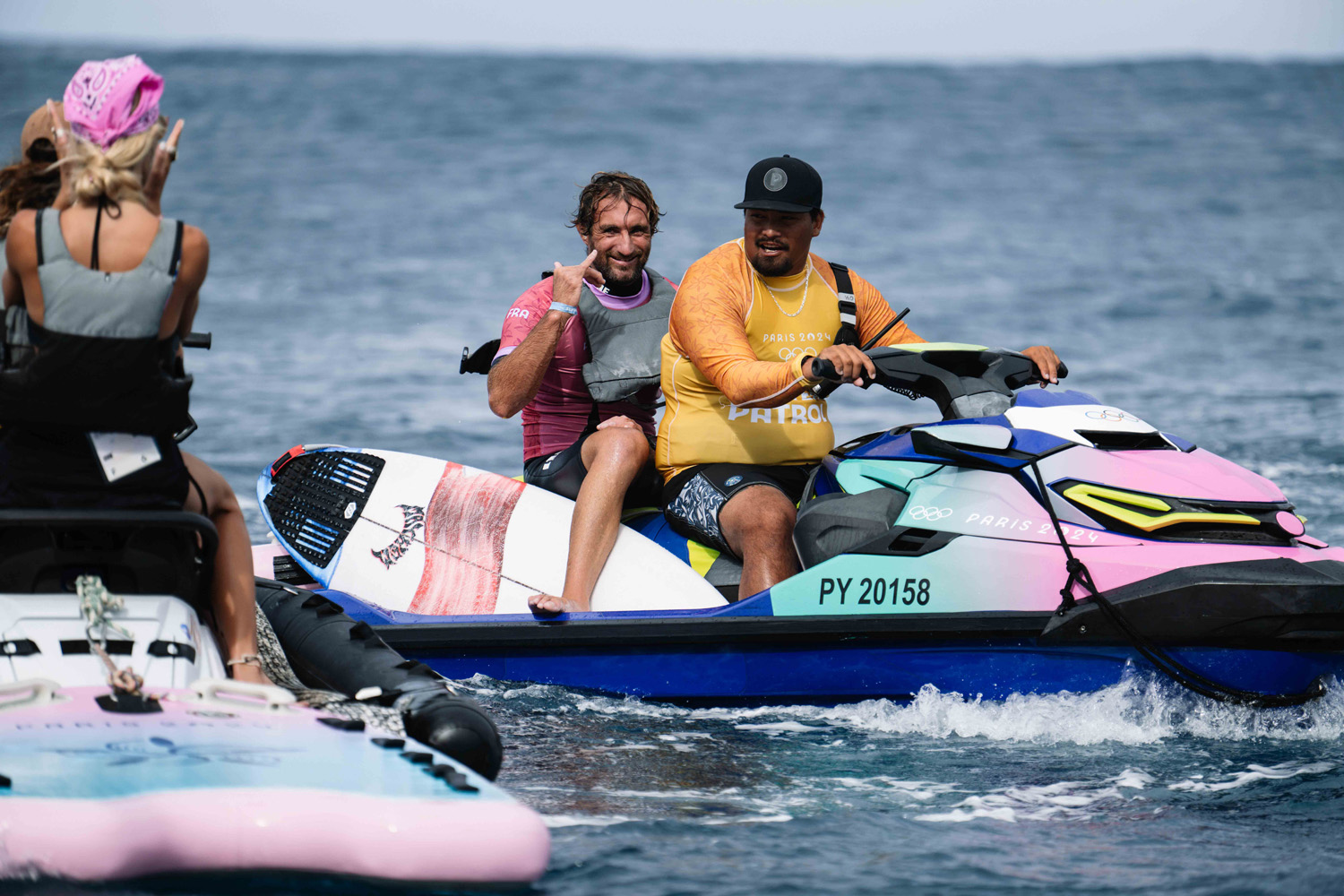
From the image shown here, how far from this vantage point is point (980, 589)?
4367 mm

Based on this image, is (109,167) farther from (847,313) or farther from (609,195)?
(847,313)

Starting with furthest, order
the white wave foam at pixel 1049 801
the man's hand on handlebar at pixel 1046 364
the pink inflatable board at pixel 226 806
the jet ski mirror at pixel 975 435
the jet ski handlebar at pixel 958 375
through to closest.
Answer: the man's hand on handlebar at pixel 1046 364
the jet ski handlebar at pixel 958 375
the jet ski mirror at pixel 975 435
the white wave foam at pixel 1049 801
the pink inflatable board at pixel 226 806

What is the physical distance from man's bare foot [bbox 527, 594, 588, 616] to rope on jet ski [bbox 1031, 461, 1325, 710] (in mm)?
1507

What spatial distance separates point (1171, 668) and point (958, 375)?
111 cm

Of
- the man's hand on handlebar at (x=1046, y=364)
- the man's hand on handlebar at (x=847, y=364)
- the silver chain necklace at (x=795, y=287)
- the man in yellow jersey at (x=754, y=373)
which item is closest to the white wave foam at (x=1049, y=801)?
the man in yellow jersey at (x=754, y=373)

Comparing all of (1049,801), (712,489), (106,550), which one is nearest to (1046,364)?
(712,489)

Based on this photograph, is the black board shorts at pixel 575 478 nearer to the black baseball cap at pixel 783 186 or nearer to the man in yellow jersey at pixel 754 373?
the man in yellow jersey at pixel 754 373

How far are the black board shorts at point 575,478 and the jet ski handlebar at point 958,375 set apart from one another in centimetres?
96

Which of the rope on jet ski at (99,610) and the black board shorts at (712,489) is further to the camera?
the black board shorts at (712,489)

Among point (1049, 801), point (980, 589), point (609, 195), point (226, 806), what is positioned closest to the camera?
point (226, 806)

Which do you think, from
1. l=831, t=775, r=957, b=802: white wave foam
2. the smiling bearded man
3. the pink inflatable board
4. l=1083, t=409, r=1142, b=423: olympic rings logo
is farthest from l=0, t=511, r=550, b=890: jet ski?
l=1083, t=409, r=1142, b=423: olympic rings logo

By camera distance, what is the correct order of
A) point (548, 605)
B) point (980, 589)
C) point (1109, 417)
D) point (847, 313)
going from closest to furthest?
point (980, 589) → point (1109, 417) → point (548, 605) → point (847, 313)

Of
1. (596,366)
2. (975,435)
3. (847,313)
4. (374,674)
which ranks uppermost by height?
(847,313)

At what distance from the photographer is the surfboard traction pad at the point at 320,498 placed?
17.5ft
